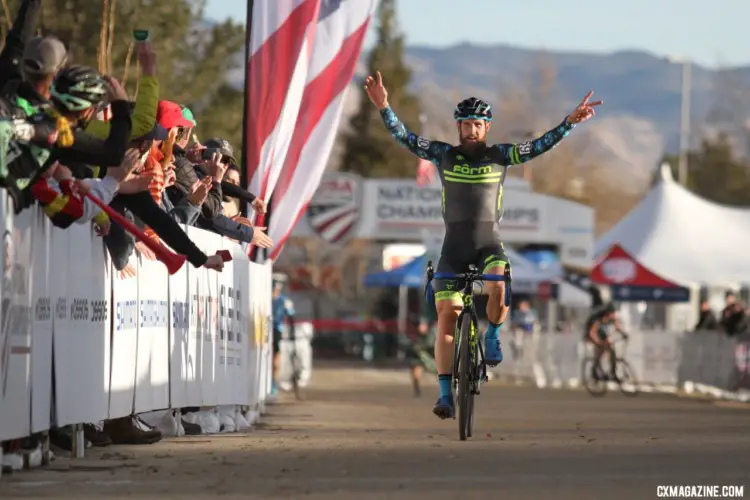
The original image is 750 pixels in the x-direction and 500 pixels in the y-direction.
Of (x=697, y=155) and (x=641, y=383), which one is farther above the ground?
(x=697, y=155)

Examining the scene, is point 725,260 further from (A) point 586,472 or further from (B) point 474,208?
(A) point 586,472

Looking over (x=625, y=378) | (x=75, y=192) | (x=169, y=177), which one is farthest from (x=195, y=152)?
(x=625, y=378)

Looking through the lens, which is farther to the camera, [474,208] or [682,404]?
[682,404]

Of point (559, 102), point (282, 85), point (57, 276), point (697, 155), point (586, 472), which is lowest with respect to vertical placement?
point (586, 472)

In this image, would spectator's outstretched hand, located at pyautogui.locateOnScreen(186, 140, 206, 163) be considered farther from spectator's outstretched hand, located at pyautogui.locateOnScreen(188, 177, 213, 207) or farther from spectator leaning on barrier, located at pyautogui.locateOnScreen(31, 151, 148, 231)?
spectator leaning on barrier, located at pyautogui.locateOnScreen(31, 151, 148, 231)

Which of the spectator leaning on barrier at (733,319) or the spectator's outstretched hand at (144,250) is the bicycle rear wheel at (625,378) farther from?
the spectator's outstretched hand at (144,250)

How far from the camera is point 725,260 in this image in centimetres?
4562

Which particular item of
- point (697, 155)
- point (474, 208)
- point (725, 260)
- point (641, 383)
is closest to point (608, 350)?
point (641, 383)

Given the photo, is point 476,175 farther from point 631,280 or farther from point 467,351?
point 631,280

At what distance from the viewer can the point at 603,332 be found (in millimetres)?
36219

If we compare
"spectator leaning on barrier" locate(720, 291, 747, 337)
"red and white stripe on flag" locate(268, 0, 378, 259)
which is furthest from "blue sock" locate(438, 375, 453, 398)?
"spectator leaning on barrier" locate(720, 291, 747, 337)

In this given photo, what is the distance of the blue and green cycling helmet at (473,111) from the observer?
48.3 ft

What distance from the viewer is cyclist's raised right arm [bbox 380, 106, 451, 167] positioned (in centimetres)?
1488

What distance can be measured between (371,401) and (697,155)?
106 meters
